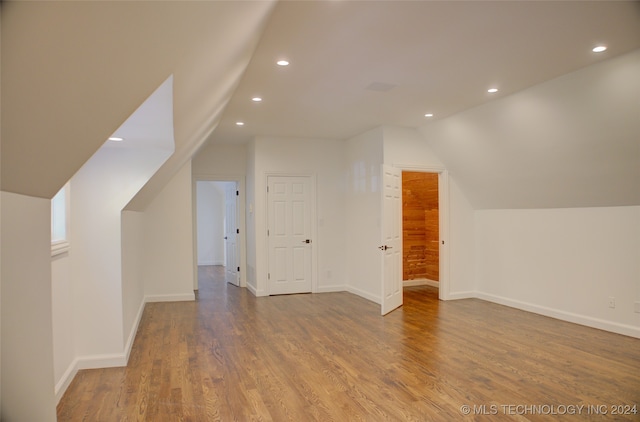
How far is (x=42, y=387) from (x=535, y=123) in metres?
4.90

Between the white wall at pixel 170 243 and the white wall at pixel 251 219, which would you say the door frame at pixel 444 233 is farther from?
the white wall at pixel 170 243

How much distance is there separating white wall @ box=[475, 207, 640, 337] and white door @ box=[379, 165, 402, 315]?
156 cm

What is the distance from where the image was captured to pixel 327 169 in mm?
7223

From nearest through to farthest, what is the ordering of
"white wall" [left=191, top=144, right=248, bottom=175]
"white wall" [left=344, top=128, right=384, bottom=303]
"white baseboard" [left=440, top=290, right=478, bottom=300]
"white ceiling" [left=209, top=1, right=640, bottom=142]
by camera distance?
"white ceiling" [left=209, top=1, right=640, bottom=142]
"white wall" [left=344, top=128, right=384, bottom=303]
"white baseboard" [left=440, top=290, right=478, bottom=300]
"white wall" [left=191, top=144, right=248, bottom=175]

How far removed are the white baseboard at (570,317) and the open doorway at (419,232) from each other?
1704 millimetres

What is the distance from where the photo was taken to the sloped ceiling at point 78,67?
0.84 m

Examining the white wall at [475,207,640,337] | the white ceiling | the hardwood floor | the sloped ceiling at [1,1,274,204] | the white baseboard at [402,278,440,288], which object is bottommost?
the white baseboard at [402,278,440,288]

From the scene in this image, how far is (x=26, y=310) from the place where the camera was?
1389 mm

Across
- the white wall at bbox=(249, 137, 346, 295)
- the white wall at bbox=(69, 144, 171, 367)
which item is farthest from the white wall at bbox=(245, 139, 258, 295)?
the white wall at bbox=(69, 144, 171, 367)

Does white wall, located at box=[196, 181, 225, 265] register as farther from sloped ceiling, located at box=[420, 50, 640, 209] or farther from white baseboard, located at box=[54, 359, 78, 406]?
white baseboard, located at box=[54, 359, 78, 406]

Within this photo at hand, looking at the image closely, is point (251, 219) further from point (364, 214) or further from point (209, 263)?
point (209, 263)

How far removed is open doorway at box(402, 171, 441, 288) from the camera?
26.1 feet

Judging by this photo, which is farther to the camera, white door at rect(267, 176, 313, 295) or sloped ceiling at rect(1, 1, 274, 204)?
white door at rect(267, 176, 313, 295)

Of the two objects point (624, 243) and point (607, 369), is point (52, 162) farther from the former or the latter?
point (624, 243)
